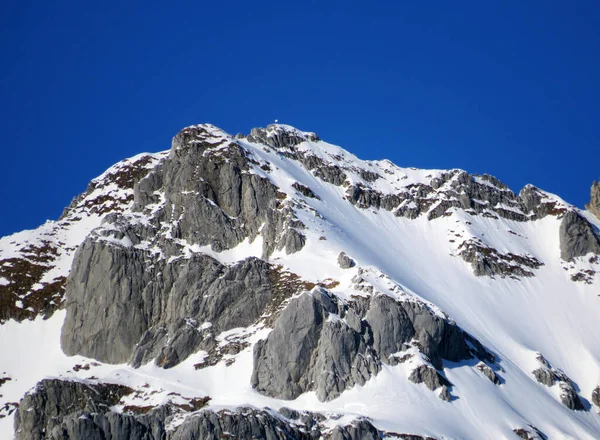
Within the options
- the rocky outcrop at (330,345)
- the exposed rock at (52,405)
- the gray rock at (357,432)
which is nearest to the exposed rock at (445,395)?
the rocky outcrop at (330,345)

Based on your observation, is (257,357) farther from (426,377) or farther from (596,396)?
(596,396)

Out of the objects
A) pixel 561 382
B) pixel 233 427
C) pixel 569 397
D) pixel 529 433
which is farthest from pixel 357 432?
pixel 561 382

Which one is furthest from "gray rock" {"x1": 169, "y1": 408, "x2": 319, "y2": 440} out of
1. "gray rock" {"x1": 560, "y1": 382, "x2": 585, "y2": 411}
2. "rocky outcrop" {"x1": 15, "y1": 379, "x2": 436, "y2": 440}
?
"gray rock" {"x1": 560, "y1": 382, "x2": 585, "y2": 411}

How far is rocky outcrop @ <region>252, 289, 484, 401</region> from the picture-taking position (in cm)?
16362

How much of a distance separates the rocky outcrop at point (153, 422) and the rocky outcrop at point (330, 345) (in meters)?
10.7

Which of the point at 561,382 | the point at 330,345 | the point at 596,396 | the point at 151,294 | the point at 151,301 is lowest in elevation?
the point at 596,396

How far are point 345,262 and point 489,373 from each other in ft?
103

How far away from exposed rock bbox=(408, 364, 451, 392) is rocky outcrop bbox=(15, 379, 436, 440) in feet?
56.3

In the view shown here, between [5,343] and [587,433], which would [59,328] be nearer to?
[5,343]

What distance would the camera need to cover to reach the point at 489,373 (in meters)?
179

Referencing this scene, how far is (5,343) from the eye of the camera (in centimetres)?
18975

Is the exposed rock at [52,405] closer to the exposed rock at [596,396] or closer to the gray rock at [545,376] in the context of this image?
the gray rock at [545,376]

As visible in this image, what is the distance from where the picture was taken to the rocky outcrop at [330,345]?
163625 millimetres

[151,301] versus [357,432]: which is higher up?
[151,301]
